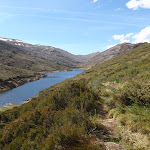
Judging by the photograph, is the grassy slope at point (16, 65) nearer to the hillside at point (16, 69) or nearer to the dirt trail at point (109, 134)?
the hillside at point (16, 69)

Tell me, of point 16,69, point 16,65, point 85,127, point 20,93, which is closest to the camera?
point 85,127

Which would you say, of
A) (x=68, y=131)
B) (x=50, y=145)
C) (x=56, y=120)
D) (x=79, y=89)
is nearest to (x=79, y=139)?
(x=68, y=131)

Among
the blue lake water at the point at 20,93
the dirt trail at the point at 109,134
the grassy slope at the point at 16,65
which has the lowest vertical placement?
the blue lake water at the point at 20,93

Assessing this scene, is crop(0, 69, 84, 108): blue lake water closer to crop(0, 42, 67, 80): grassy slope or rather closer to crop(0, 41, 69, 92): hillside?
crop(0, 41, 69, 92): hillside

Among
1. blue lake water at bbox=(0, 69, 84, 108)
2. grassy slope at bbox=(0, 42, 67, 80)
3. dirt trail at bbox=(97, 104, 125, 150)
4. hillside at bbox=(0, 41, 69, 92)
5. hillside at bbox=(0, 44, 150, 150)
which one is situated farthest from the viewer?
grassy slope at bbox=(0, 42, 67, 80)

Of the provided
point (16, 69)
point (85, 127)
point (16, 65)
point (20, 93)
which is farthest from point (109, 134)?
point (16, 65)

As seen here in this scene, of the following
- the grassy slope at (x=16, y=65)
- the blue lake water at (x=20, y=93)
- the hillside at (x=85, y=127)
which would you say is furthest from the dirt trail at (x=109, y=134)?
the grassy slope at (x=16, y=65)

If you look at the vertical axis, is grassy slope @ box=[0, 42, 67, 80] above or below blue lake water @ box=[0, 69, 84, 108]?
above

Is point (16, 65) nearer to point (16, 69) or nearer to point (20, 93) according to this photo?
point (16, 69)

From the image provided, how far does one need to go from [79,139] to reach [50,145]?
2.95ft

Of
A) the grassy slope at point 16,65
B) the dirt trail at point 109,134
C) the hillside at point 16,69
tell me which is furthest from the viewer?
the grassy slope at point 16,65

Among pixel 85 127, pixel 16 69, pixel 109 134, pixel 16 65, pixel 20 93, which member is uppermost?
pixel 16 65

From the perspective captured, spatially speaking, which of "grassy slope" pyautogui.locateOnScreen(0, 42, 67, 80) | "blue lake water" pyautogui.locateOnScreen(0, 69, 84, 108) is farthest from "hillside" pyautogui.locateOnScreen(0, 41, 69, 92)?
"blue lake water" pyautogui.locateOnScreen(0, 69, 84, 108)

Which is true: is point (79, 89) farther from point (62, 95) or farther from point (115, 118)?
point (115, 118)
